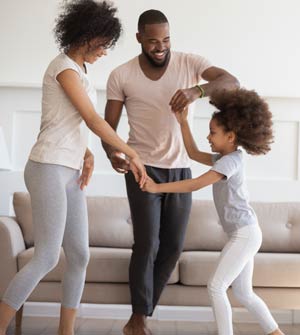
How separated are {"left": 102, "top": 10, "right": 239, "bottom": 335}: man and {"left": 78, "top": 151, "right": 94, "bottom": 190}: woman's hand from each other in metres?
0.22

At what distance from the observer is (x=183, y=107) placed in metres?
2.82

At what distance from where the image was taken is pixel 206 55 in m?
4.49

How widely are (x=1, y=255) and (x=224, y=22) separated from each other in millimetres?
2137

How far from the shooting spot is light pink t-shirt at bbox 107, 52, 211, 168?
3.02 m

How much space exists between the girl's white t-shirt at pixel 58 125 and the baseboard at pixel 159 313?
6.26 ft

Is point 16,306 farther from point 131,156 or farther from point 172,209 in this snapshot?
point 172,209

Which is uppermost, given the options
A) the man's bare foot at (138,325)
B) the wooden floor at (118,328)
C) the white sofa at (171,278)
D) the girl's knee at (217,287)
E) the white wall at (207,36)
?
the white wall at (207,36)

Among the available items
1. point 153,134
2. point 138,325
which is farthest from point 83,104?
point 138,325

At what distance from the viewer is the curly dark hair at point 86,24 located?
2570 mm

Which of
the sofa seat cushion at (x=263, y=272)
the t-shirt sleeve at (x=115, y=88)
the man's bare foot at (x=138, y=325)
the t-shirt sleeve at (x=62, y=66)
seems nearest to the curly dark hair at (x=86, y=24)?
the t-shirt sleeve at (x=62, y=66)

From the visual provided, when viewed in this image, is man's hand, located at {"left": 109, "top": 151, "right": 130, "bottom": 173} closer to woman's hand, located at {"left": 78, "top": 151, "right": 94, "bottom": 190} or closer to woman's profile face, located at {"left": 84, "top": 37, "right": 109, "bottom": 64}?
woman's hand, located at {"left": 78, "top": 151, "right": 94, "bottom": 190}

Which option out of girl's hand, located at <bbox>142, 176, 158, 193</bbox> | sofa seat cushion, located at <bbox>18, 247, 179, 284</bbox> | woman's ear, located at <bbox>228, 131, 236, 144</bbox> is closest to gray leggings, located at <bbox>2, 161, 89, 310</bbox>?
girl's hand, located at <bbox>142, 176, 158, 193</bbox>

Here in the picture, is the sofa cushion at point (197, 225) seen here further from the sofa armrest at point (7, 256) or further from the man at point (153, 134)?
the man at point (153, 134)

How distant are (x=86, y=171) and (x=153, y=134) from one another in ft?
1.50
